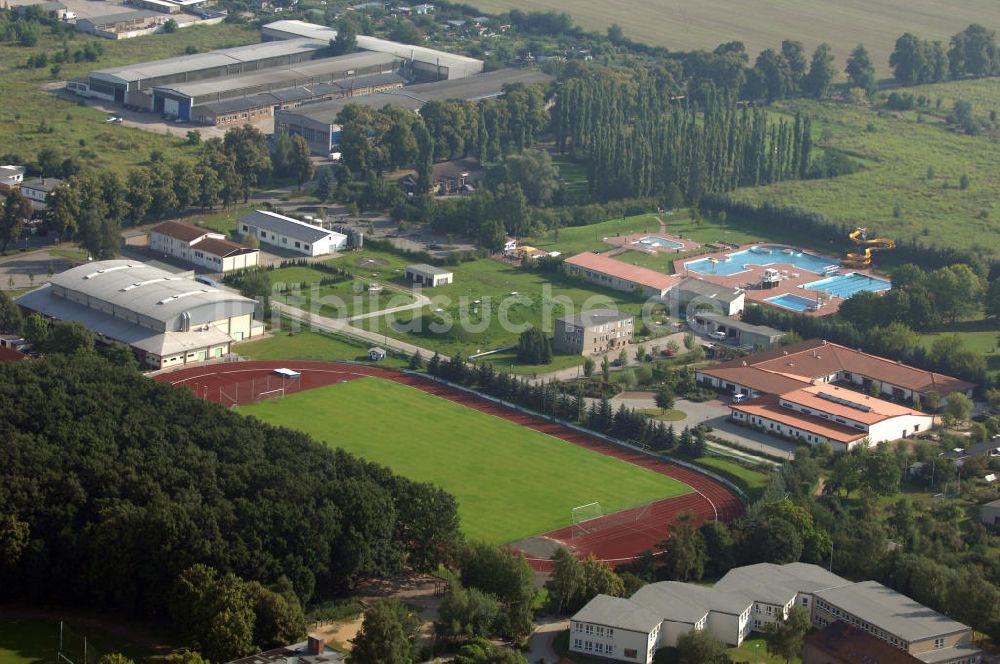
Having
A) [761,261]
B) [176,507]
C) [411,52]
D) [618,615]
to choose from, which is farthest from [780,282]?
[411,52]

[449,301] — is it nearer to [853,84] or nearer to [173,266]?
[173,266]

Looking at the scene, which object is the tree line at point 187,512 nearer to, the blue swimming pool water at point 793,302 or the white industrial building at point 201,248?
the white industrial building at point 201,248

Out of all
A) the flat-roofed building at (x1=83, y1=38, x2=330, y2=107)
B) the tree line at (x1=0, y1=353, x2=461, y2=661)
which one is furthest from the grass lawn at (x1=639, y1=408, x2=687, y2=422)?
the flat-roofed building at (x1=83, y1=38, x2=330, y2=107)

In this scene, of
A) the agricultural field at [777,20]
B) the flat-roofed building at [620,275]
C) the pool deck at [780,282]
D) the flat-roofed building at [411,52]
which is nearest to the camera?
the flat-roofed building at [620,275]

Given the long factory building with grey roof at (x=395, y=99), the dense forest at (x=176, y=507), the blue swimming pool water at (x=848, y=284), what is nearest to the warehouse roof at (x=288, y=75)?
the long factory building with grey roof at (x=395, y=99)

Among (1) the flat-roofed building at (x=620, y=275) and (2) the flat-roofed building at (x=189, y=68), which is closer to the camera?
(1) the flat-roofed building at (x=620, y=275)

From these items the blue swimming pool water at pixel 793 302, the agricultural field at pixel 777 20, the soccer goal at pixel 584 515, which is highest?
the agricultural field at pixel 777 20
